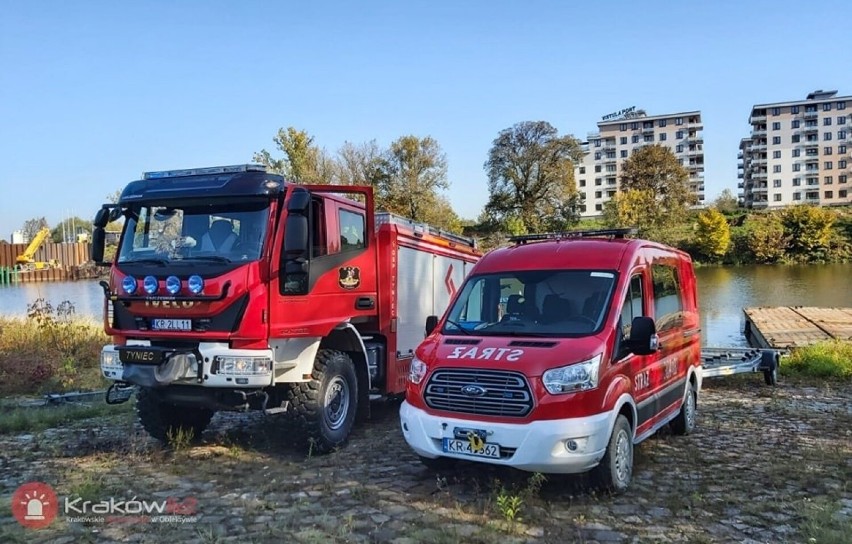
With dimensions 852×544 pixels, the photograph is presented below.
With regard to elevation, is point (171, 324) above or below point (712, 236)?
below

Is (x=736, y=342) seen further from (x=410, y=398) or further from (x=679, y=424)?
(x=410, y=398)

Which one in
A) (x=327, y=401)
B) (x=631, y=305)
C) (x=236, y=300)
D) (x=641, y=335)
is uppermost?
(x=236, y=300)

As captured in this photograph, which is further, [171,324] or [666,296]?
[666,296]

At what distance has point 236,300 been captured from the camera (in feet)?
20.3

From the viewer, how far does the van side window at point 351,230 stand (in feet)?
25.0

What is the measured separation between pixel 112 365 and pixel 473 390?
3969mm

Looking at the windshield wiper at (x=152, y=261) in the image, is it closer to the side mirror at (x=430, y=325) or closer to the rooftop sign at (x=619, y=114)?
the side mirror at (x=430, y=325)

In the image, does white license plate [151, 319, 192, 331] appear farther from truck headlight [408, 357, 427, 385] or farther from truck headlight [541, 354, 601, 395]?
truck headlight [541, 354, 601, 395]

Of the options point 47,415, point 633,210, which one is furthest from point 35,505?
point 633,210

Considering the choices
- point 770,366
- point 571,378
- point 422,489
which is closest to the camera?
point 571,378

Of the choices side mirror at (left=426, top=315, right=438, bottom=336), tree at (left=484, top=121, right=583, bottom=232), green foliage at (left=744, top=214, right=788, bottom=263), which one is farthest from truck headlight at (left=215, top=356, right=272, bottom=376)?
green foliage at (left=744, top=214, right=788, bottom=263)

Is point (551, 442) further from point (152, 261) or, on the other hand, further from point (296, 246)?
point (152, 261)

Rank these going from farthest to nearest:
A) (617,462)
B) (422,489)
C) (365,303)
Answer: (365,303) → (422,489) → (617,462)

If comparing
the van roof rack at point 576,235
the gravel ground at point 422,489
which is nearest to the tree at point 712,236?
the gravel ground at point 422,489
